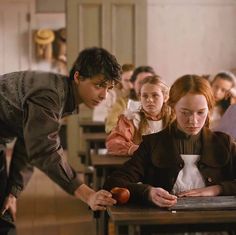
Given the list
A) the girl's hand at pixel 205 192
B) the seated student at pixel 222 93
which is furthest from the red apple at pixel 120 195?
the seated student at pixel 222 93

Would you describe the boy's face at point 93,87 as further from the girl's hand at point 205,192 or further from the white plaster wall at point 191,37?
the white plaster wall at point 191,37

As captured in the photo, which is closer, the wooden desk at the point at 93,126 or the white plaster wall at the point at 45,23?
the wooden desk at the point at 93,126

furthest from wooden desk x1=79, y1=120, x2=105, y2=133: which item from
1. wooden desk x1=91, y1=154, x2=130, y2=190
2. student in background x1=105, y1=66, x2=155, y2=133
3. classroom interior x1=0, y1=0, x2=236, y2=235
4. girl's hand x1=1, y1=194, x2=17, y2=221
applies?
girl's hand x1=1, y1=194, x2=17, y2=221

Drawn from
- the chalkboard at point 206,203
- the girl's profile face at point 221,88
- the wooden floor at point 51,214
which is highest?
the girl's profile face at point 221,88

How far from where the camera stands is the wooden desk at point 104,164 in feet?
10.7

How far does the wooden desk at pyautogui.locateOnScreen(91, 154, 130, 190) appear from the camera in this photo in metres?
3.26

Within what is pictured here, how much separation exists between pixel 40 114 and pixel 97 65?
0.28 meters

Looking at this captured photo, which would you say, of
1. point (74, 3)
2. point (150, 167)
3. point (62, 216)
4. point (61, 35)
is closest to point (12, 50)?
point (61, 35)

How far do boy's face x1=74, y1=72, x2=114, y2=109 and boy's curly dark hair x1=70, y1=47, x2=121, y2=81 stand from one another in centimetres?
1

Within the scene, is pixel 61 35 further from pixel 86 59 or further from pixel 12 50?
pixel 86 59

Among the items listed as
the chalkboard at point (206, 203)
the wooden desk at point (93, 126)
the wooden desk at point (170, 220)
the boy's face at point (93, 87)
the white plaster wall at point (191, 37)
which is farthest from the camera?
the white plaster wall at point (191, 37)

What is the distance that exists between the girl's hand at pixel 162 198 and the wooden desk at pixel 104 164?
1221 mm

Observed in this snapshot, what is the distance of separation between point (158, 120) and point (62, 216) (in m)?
1.59

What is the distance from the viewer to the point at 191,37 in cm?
771
